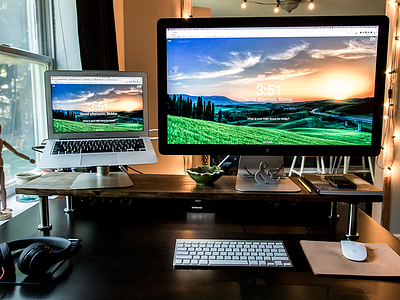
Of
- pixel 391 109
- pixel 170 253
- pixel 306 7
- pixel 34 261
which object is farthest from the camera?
pixel 306 7

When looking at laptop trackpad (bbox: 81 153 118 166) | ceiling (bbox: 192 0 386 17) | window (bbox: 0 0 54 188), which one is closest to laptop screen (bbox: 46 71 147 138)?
laptop trackpad (bbox: 81 153 118 166)

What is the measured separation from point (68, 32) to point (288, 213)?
1651mm

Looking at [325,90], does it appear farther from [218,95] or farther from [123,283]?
[123,283]

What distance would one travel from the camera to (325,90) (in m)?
0.89

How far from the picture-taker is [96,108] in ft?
3.39

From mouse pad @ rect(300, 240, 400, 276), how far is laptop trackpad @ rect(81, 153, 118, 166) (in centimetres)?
63

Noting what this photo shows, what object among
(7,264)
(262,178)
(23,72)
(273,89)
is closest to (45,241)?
(7,264)

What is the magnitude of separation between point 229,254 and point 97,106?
26.6 inches

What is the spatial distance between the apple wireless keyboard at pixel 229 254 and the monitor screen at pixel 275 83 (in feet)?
0.94

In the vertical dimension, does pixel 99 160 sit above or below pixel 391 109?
below

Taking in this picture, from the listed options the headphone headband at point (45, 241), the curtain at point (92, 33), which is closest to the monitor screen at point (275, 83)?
the headphone headband at point (45, 241)

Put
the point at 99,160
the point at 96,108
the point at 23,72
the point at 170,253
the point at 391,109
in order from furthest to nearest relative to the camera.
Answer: the point at 391,109, the point at 23,72, the point at 96,108, the point at 99,160, the point at 170,253

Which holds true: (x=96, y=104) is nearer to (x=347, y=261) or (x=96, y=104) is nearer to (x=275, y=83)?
(x=275, y=83)

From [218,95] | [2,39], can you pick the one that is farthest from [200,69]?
[2,39]
